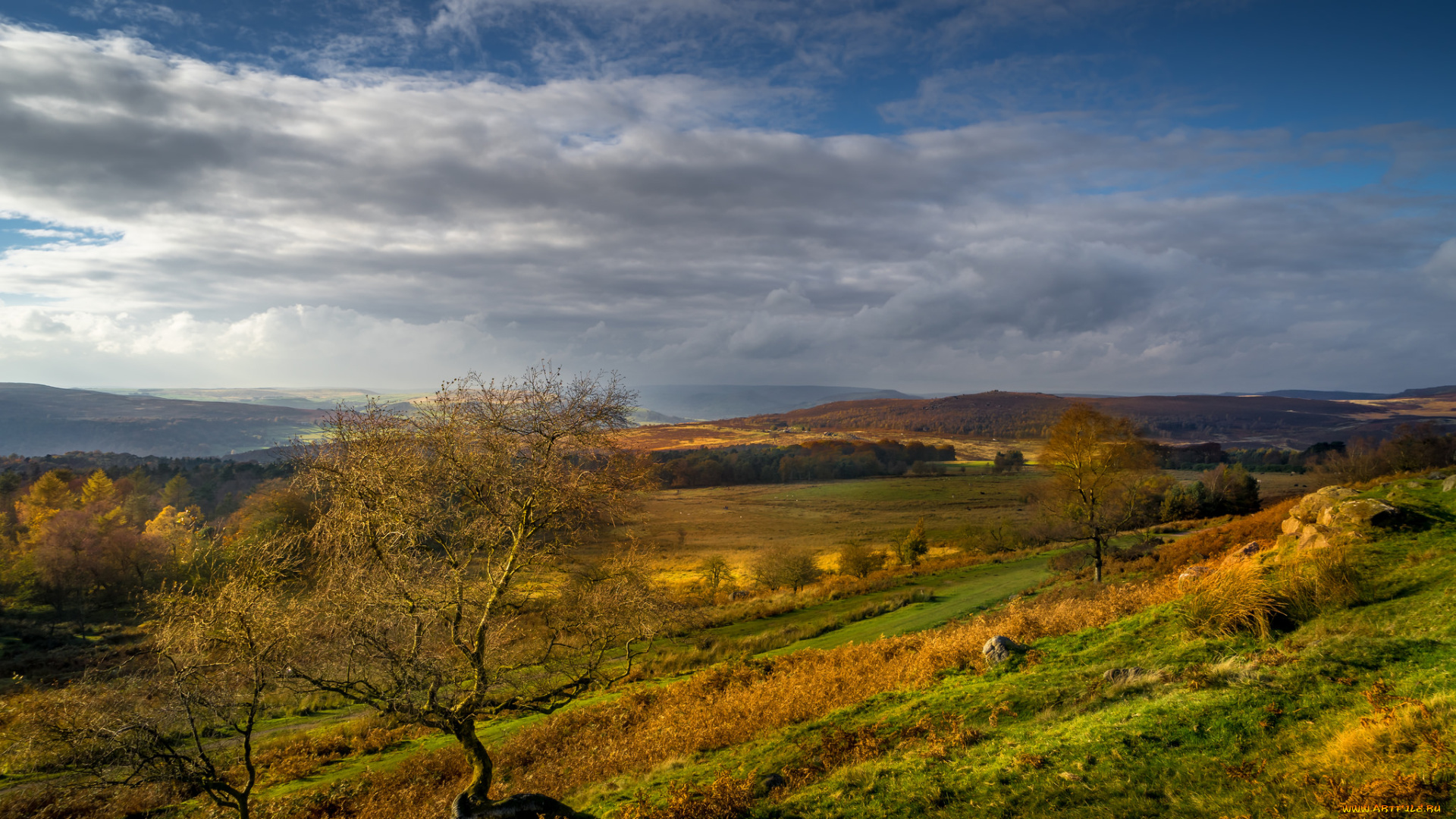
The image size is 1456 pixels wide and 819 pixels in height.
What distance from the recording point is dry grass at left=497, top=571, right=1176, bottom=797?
1335 cm

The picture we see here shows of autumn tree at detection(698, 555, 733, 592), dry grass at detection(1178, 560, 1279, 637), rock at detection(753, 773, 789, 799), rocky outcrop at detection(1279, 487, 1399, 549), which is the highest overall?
rocky outcrop at detection(1279, 487, 1399, 549)

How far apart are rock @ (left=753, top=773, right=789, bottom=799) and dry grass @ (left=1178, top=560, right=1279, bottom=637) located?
28.2 ft

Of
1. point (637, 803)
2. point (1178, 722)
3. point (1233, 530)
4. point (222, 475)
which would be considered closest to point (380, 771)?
point (637, 803)

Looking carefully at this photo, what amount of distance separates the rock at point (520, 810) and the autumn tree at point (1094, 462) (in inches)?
1021

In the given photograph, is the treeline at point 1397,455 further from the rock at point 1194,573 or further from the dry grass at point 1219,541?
the rock at point 1194,573

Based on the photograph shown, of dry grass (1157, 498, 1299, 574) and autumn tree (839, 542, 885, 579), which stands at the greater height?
dry grass (1157, 498, 1299, 574)

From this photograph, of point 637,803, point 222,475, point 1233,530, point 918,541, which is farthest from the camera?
point 222,475

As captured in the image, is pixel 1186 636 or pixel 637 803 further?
pixel 1186 636

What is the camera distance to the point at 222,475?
292 ft

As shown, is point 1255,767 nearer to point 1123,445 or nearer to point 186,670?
point 186,670

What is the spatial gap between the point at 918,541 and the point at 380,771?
46.0m

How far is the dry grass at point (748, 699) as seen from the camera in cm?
1335

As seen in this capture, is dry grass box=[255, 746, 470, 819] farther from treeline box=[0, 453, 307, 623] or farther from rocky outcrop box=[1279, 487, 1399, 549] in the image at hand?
rocky outcrop box=[1279, 487, 1399, 549]

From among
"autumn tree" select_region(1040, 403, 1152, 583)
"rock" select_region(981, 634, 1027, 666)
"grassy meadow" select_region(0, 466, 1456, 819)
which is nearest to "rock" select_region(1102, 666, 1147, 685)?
"grassy meadow" select_region(0, 466, 1456, 819)
